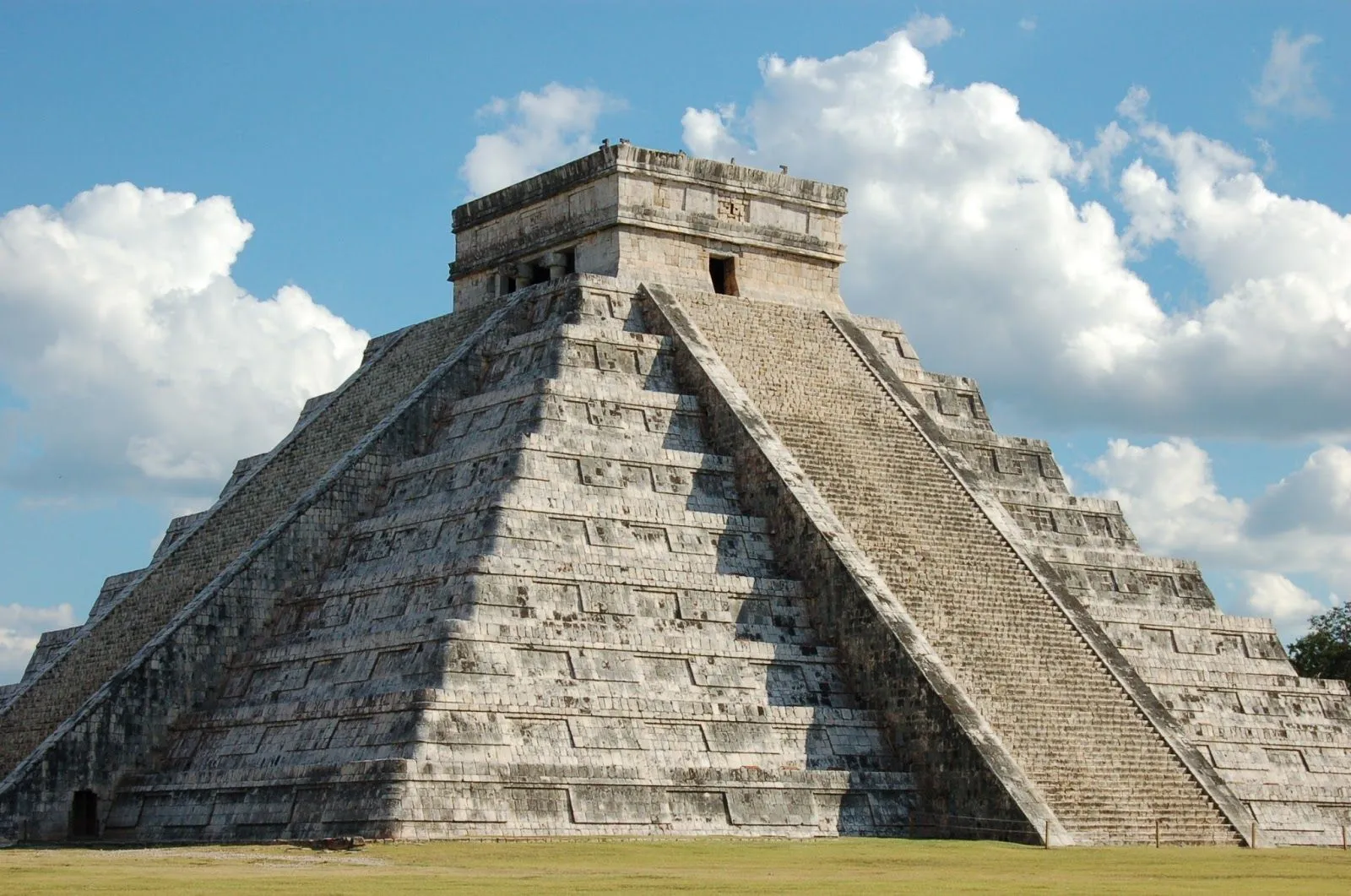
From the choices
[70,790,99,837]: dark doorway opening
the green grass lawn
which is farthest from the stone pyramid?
the green grass lawn

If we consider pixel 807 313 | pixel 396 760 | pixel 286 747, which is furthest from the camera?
pixel 807 313

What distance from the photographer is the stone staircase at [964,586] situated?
26.7 m

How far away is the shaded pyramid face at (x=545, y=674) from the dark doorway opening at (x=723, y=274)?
5070 millimetres

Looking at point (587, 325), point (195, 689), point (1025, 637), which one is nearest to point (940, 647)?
point (1025, 637)

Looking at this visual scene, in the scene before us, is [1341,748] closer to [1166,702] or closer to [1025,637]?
[1166,702]

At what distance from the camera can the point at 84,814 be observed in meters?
27.5

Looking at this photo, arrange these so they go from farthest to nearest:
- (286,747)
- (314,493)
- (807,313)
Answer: (807,313) < (314,493) < (286,747)

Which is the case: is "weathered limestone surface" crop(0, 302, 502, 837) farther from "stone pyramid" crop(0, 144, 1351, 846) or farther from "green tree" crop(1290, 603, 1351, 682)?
"green tree" crop(1290, 603, 1351, 682)

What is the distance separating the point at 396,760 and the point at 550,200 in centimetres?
1404

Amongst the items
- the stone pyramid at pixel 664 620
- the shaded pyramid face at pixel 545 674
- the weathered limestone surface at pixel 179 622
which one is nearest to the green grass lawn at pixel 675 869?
the shaded pyramid face at pixel 545 674

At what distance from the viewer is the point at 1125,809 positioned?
26312mm

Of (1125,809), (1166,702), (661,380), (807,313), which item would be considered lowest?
(1125,809)

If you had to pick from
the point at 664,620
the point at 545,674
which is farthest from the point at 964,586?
the point at 545,674

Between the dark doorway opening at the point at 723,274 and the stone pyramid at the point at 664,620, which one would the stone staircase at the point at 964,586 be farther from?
the dark doorway opening at the point at 723,274
